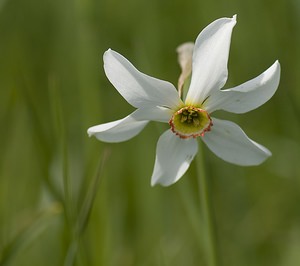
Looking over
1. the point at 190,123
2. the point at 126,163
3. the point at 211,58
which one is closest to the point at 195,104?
the point at 190,123

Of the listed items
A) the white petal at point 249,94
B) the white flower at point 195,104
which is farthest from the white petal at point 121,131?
the white petal at point 249,94

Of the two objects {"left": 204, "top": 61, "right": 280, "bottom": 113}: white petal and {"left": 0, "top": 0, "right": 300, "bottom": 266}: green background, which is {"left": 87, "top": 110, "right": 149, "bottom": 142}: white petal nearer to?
{"left": 0, "top": 0, "right": 300, "bottom": 266}: green background

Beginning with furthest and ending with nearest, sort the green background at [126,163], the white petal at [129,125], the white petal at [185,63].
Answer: the green background at [126,163], the white petal at [185,63], the white petal at [129,125]

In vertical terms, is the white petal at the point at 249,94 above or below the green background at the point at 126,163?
above

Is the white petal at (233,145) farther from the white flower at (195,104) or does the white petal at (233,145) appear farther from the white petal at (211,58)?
the white petal at (211,58)

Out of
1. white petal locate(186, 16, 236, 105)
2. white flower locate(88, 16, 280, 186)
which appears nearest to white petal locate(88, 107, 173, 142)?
white flower locate(88, 16, 280, 186)

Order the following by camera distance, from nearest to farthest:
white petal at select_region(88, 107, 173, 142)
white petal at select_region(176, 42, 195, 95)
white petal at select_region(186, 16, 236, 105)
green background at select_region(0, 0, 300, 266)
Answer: white petal at select_region(186, 16, 236, 105) → white petal at select_region(88, 107, 173, 142) → white petal at select_region(176, 42, 195, 95) → green background at select_region(0, 0, 300, 266)
